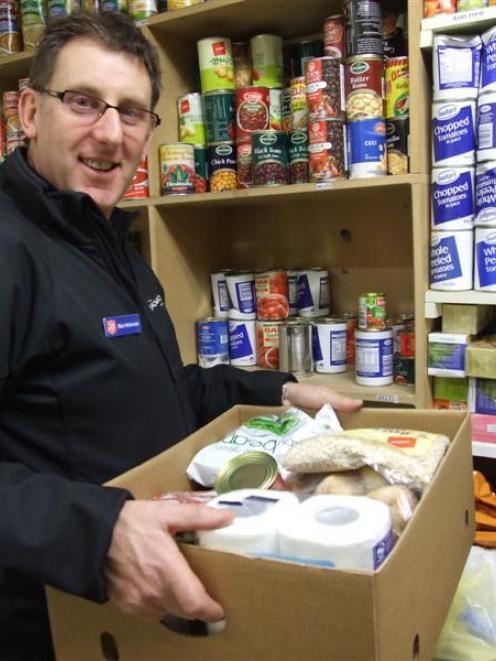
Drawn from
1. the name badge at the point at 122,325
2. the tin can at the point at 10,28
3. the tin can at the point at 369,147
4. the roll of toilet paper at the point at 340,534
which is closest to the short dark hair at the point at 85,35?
the name badge at the point at 122,325

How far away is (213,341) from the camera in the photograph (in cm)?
190

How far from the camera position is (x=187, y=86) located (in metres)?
1.91

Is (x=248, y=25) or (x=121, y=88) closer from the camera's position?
(x=121, y=88)

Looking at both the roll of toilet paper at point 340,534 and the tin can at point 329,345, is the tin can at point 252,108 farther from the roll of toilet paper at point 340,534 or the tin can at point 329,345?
the roll of toilet paper at point 340,534

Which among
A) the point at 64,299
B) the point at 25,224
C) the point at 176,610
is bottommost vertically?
the point at 176,610

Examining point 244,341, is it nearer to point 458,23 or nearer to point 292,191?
point 292,191

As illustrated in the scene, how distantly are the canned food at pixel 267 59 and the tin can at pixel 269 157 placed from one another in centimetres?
19

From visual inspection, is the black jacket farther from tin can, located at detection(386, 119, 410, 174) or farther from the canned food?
the canned food

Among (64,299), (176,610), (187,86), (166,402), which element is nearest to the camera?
(176,610)

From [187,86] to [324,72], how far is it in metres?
A: 0.54

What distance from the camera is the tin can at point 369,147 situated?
1.50 meters

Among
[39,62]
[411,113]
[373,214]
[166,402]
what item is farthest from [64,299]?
[373,214]

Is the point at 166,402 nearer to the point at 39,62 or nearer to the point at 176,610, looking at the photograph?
the point at 176,610

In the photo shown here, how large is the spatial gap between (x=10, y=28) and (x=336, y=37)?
1132 millimetres
